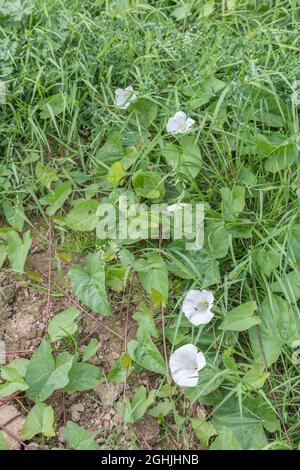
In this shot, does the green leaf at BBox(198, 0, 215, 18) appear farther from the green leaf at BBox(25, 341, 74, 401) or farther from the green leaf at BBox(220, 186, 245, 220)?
the green leaf at BBox(25, 341, 74, 401)

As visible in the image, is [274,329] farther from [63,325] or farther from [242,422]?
[63,325]

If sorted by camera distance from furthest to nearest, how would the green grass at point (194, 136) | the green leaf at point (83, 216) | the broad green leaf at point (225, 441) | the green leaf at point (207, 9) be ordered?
1. the green leaf at point (207, 9)
2. the green leaf at point (83, 216)
3. the green grass at point (194, 136)
4. the broad green leaf at point (225, 441)

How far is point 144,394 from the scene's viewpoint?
6.11 feet

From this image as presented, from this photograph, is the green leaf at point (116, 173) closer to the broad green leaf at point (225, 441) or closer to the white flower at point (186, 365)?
the white flower at point (186, 365)

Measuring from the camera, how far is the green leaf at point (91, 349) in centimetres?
195

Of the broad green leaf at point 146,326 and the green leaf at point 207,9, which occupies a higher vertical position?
the green leaf at point 207,9

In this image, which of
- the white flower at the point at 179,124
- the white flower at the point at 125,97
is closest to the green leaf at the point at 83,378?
the white flower at the point at 179,124

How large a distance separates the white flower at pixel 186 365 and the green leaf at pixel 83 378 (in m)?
0.21

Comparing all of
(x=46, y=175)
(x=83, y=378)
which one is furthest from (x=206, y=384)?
(x=46, y=175)

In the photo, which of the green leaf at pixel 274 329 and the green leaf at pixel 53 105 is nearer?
the green leaf at pixel 274 329

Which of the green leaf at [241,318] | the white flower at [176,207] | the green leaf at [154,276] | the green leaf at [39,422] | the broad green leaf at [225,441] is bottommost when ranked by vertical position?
the broad green leaf at [225,441]

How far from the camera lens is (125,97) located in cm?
240

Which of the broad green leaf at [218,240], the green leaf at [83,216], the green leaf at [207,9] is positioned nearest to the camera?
the broad green leaf at [218,240]

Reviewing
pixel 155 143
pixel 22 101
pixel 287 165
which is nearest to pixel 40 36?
pixel 22 101
